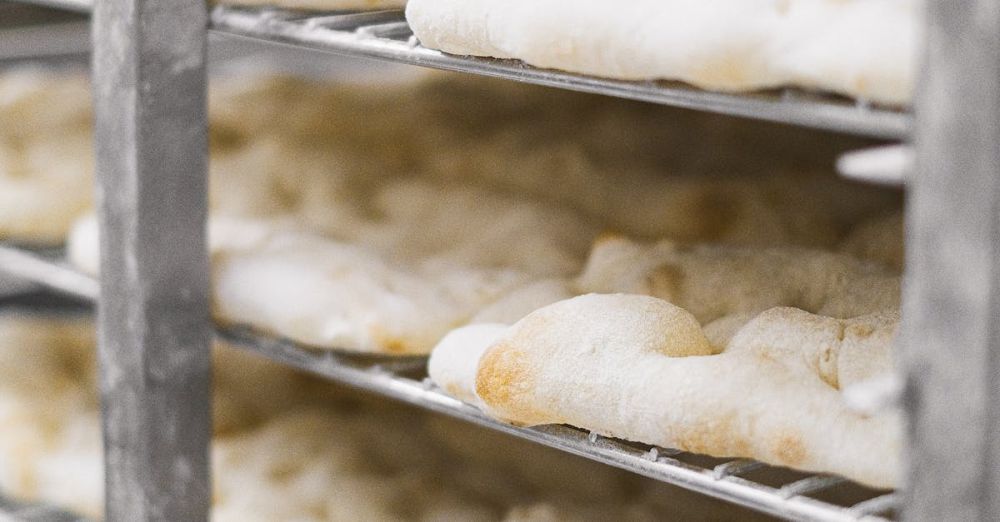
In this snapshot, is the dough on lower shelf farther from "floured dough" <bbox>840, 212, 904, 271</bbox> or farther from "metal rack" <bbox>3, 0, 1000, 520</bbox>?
"floured dough" <bbox>840, 212, 904, 271</bbox>

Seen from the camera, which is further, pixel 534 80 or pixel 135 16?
pixel 135 16

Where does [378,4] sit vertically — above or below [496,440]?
above

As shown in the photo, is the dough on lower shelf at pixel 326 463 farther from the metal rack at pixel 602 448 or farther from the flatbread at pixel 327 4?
the flatbread at pixel 327 4

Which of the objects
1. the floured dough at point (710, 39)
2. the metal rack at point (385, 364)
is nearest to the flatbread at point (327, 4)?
the metal rack at point (385, 364)

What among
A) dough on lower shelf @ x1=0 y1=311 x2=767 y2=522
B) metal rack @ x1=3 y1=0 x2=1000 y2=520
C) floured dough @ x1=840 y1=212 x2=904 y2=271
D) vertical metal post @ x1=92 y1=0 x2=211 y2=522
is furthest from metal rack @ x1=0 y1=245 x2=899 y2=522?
floured dough @ x1=840 y1=212 x2=904 y2=271

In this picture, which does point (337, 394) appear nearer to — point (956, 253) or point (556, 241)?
point (556, 241)

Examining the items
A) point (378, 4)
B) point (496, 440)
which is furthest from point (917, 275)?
point (496, 440)
